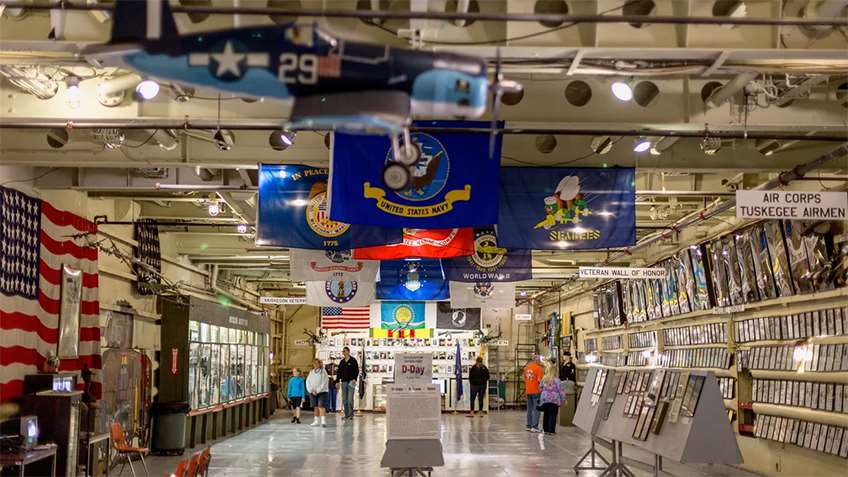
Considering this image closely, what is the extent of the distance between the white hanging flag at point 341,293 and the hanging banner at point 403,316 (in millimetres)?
12390

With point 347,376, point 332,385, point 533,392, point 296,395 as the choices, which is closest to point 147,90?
point 533,392

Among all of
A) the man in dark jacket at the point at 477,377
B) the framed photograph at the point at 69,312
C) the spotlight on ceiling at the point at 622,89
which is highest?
the spotlight on ceiling at the point at 622,89

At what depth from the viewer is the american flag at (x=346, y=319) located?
97.3ft

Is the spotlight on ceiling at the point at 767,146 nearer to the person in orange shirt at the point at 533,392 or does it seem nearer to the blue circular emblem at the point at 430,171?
the blue circular emblem at the point at 430,171

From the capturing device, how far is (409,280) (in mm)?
18141

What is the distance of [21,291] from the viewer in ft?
37.2

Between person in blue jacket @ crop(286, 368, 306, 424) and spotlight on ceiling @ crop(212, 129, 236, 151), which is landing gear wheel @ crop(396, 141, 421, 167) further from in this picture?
person in blue jacket @ crop(286, 368, 306, 424)

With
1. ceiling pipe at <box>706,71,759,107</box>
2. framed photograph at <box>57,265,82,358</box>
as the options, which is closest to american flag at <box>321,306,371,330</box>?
framed photograph at <box>57,265,82,358</box>

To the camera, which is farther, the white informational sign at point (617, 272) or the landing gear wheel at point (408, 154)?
the white informational sign at point (617, 272)

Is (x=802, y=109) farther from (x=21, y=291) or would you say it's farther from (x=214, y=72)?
(x=21, y=291)

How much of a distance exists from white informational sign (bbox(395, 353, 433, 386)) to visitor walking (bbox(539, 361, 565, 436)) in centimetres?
907

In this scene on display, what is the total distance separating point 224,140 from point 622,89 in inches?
174

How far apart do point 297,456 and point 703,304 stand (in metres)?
7.22

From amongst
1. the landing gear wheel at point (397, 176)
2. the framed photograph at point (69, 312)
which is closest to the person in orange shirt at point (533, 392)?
the framed photograph at point (69, 312)
